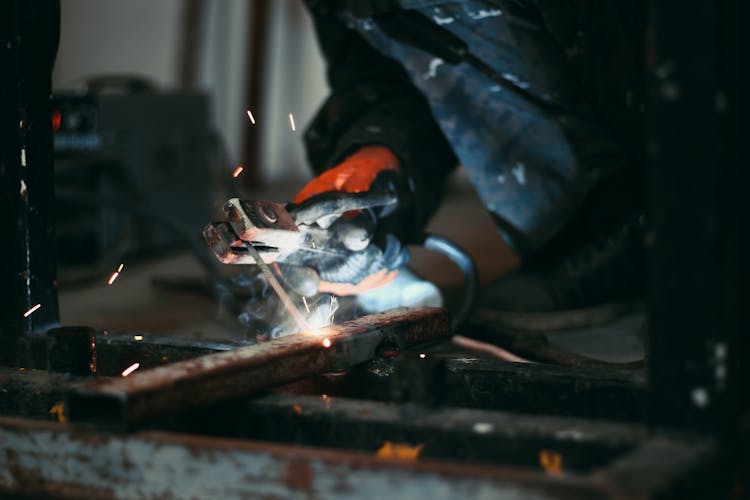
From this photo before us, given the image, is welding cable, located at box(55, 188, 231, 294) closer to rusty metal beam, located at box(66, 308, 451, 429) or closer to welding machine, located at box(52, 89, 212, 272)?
welding machine, located at box(52, 89, 212, 272)

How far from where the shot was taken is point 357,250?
1.54 meters

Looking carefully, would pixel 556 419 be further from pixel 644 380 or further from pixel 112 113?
pixel 112 113

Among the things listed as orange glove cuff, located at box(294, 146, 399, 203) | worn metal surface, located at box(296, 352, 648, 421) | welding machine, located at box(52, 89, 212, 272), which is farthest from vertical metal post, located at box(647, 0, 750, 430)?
welding machine, located at box(52, 89, 212, 272)

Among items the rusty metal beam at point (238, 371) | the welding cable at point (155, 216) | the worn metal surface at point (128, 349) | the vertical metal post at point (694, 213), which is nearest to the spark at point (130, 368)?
the worn metal surface at point (128, 349)

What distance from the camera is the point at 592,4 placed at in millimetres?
1812

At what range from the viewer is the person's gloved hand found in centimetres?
154

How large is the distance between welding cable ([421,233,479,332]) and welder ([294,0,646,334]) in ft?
0.12

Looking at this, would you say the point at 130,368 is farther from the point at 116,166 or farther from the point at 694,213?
the point at 116,166

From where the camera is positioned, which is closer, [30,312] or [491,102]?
[30,312]

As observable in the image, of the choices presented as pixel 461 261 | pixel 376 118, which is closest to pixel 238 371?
pixel 461 261

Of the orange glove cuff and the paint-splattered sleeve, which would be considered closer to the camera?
the orange glove cuff

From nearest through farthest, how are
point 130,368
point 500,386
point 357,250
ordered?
1. point 500,386
2. point 130,368
3. point 357,250

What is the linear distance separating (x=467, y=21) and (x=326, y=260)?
60 centimetres

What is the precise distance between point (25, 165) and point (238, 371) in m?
0.54
